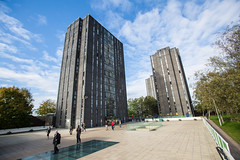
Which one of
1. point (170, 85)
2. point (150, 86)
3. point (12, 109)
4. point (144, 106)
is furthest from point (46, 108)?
point (150, 86)

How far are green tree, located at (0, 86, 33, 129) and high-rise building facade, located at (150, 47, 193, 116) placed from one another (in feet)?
187

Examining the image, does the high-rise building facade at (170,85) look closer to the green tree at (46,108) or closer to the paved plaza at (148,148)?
the paved plaza at (148,148)

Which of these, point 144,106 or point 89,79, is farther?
point 144,106

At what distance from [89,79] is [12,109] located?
20.3 metres

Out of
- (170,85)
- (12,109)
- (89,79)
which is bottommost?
(12,109)

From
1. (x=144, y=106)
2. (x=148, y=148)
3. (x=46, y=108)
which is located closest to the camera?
(x=148, y=148)

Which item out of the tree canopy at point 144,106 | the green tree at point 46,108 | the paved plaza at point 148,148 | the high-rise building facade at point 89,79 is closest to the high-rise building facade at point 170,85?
the tree canopy at point 144,106

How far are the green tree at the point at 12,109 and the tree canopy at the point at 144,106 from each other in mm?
53489

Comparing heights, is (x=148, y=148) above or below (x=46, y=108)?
below

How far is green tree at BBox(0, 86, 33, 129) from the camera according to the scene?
83.4 feet

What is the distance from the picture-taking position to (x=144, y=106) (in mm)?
70062

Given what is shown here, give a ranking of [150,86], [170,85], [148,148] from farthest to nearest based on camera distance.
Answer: [150,86], [170,85], [148,148]

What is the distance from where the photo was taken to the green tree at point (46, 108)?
157 feet

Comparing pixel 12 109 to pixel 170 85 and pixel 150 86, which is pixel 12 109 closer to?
pixel 170 85
